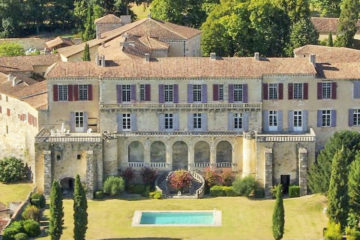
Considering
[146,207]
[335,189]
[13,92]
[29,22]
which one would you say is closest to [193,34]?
[13,92]

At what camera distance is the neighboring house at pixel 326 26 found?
431 ft

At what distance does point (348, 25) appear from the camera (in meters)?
125

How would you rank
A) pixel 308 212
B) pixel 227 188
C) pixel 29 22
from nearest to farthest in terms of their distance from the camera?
pixel 308 212
pixel 227 188
pixel 29 22

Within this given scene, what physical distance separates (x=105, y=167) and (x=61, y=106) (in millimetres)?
6993

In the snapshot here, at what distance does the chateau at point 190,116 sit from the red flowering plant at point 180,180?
240 cm

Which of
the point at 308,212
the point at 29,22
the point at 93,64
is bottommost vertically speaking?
the point at 308,212

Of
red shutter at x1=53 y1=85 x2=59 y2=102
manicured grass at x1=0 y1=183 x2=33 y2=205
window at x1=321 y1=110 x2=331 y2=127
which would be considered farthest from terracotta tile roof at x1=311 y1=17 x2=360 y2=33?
manicured grass at x1=0 y1=183 x2=33 y2=205

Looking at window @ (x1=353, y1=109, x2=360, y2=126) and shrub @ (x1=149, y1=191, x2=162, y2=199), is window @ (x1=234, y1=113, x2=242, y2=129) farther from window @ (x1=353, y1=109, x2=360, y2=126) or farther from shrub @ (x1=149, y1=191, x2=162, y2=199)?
window @ (x1=353, y1=109, x2=360, y2=126)

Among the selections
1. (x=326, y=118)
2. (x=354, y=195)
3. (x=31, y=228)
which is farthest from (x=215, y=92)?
(x=31, y=228)

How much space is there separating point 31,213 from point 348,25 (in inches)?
2323

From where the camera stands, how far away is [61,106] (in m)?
89.9

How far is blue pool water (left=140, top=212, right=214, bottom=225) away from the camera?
8175 cm

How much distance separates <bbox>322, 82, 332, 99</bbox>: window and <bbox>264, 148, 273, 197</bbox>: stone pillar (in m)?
7.45

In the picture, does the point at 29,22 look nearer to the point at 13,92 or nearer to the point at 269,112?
the point at 13,92
